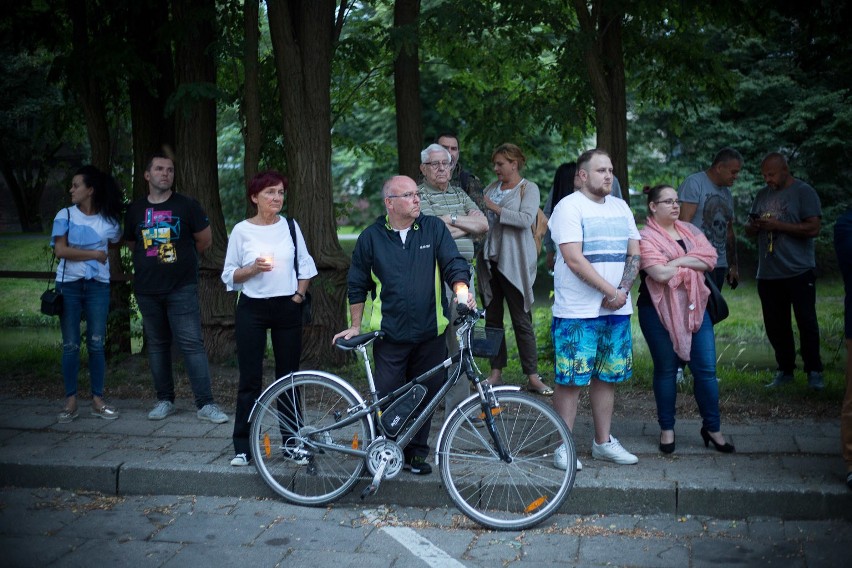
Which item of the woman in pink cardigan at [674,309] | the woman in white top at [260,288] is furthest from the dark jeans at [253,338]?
the woman in pink cardigan at [674,309]

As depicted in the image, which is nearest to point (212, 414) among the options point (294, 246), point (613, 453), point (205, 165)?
point (294, 246)

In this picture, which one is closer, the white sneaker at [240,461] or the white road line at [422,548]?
the white road line at [422,548]

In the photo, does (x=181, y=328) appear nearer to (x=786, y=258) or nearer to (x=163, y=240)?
(x=163, y=240)

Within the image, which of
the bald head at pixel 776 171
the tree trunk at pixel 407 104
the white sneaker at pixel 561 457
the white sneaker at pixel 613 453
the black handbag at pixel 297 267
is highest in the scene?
the tree trunk at pixel 407 104

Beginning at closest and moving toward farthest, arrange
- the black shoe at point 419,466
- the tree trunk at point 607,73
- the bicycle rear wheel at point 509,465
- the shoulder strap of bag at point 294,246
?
the bicycle rear wheel at point 509,465
the black shoe at point 419,466
the shoulder strap of bag at point 294,246
the tree trunk at point 607,73

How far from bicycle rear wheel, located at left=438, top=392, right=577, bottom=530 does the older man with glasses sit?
1.06 m

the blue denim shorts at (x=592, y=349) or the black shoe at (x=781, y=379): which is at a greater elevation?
the blue denim shorts at (x=592, y=349)

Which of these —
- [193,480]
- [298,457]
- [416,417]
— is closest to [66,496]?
[193,480]

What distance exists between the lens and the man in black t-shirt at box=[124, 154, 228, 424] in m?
7.85

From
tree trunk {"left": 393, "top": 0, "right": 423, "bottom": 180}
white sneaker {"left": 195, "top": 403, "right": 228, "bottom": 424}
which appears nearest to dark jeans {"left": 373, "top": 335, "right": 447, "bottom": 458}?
white sneaker {"left": 195, "top": 403, "right": 228, "bottom": 424}

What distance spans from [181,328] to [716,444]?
3.88 m

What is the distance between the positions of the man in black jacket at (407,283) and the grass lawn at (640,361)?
2790mm

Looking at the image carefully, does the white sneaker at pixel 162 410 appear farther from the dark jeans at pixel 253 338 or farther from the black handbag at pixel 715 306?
the black handbag at pixel 715 306

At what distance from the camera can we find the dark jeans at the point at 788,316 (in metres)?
8.76
